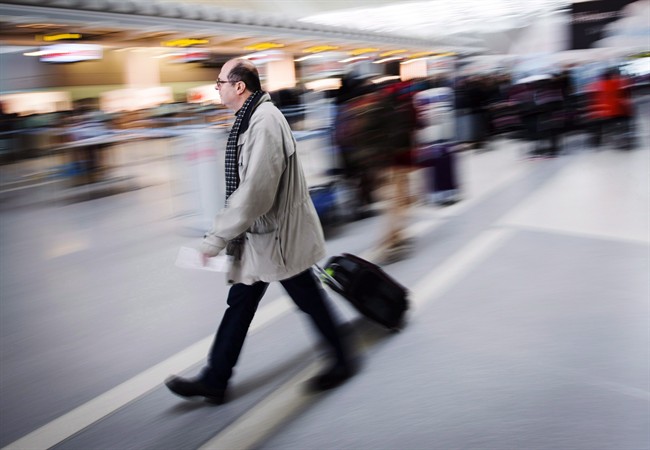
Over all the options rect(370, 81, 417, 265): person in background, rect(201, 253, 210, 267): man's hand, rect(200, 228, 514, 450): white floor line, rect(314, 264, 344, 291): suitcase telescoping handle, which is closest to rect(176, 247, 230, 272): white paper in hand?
rect(201, 253, 210, 267): man's hand

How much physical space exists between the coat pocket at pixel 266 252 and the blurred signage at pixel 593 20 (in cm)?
1073

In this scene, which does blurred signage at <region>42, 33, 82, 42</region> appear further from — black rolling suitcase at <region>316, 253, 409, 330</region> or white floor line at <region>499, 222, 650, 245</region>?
black rolling suitcase at <region>316, 253, 409, 330</region>

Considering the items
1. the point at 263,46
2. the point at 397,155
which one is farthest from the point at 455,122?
the point at 397,155

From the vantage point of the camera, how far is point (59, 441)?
2492mm

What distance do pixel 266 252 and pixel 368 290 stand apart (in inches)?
41.7

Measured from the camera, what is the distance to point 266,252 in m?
2.49

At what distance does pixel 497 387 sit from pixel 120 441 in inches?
67.9

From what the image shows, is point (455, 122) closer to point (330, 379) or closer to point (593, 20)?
point (593, 20)

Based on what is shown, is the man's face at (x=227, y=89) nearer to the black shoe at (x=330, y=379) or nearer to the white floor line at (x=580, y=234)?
the black shoe at (x=330, y=379)

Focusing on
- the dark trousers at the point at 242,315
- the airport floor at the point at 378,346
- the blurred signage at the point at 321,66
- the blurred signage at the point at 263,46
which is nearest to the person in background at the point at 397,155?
the airport floor at the point at 378,346

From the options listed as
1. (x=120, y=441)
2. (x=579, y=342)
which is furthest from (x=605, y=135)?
(x=120, y=441)

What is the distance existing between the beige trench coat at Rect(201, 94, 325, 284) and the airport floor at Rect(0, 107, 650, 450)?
2.29 ft

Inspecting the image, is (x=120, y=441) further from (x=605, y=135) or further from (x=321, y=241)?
(x=605, y=135)

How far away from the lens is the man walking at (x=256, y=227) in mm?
2350
